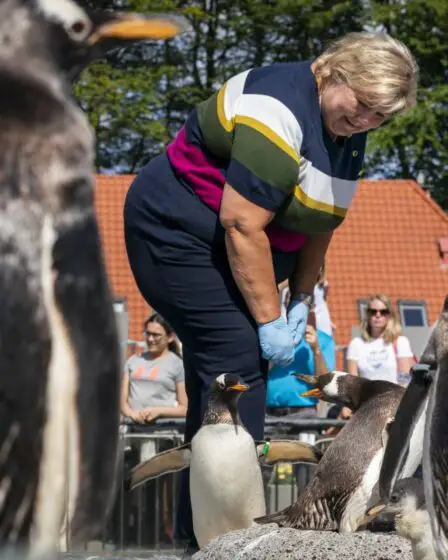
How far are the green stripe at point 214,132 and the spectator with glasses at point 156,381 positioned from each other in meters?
3.50

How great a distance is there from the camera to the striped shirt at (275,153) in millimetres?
3514

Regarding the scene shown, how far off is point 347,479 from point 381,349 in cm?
330

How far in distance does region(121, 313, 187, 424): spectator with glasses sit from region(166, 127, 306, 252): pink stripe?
331 centimetres

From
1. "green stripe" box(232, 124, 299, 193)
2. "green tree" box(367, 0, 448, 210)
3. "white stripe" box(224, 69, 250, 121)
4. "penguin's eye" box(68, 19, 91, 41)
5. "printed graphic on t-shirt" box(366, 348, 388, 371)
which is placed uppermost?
"green tree" box(367, 0, 448, 210)

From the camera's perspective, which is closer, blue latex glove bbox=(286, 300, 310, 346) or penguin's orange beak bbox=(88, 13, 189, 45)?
penguin's orange beak bbox=(88, 13, 189, 45)

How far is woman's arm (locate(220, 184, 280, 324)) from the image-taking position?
3588 mm

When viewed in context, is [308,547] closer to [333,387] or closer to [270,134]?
[270,134]

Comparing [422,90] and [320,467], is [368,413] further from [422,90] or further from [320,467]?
[422,90]

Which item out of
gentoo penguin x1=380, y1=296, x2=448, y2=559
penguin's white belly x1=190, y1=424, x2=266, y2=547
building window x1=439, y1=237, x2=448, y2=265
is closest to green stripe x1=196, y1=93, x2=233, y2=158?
gentoo penguin x1=380, y1=296, x2=448, y2=559

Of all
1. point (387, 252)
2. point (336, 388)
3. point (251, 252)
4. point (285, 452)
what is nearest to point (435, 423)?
point (251, 252)

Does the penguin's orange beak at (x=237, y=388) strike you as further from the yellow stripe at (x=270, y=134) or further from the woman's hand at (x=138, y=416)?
the woman's hand at (x=138, y=416)

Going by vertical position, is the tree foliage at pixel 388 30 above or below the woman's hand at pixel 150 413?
above

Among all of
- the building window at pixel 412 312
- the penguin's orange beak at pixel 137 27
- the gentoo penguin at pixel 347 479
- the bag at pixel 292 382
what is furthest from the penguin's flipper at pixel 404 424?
the building window at pixel 412 312

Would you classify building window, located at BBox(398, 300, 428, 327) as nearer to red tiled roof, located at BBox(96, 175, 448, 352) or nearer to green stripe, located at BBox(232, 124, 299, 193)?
red tiled roof, located at BBox(96, 175, 448, 352)
